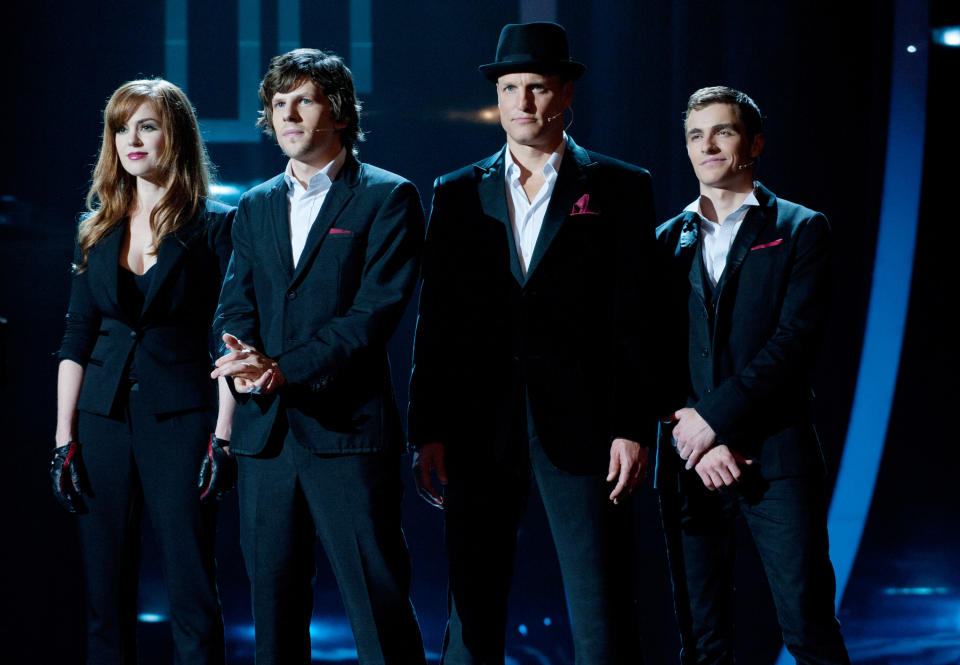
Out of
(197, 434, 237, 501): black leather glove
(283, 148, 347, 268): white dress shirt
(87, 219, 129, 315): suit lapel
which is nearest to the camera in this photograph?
(283, 148, 347, 268): white dress shirt

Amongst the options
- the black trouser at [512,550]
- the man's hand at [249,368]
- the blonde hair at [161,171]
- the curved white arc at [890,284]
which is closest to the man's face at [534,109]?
the black trouser at [512,550]

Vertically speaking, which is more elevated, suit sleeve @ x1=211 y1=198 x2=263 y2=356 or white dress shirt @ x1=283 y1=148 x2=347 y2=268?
white dress shirt @ x1=283 y1=148 x2=347 y2=268

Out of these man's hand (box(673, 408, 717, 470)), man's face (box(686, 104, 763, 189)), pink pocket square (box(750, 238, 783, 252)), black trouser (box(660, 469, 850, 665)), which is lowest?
black trouser (box(660, 469, 850, 665))

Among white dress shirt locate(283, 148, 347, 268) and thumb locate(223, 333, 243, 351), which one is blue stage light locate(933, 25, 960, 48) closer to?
white dress shirt locate(283, 148, 347, 268)

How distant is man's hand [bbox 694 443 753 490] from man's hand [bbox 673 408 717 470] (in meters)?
0.02

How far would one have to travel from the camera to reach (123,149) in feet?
8.82

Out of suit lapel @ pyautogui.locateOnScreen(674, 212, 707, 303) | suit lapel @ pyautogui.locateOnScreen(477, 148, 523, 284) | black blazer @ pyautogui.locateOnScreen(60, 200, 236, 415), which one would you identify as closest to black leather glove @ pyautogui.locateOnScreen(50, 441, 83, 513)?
black blazer @ pyautogui.locateOnScreen(60, 200, 236, 415)

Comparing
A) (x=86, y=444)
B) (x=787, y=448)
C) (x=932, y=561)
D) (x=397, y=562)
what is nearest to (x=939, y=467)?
(x=932, y=561)

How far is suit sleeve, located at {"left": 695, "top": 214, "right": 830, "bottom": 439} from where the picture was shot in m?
2.38

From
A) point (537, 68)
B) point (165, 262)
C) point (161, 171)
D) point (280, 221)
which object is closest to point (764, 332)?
point (537, 68)

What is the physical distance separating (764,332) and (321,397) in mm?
1105

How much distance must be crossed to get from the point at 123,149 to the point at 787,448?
192cm

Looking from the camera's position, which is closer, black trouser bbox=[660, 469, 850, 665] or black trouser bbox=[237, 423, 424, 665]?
black trouser bbox=[237, 423, 424, 665]

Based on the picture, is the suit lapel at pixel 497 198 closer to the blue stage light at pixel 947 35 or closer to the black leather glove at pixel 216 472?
the black leather glove at pixel 216 472
